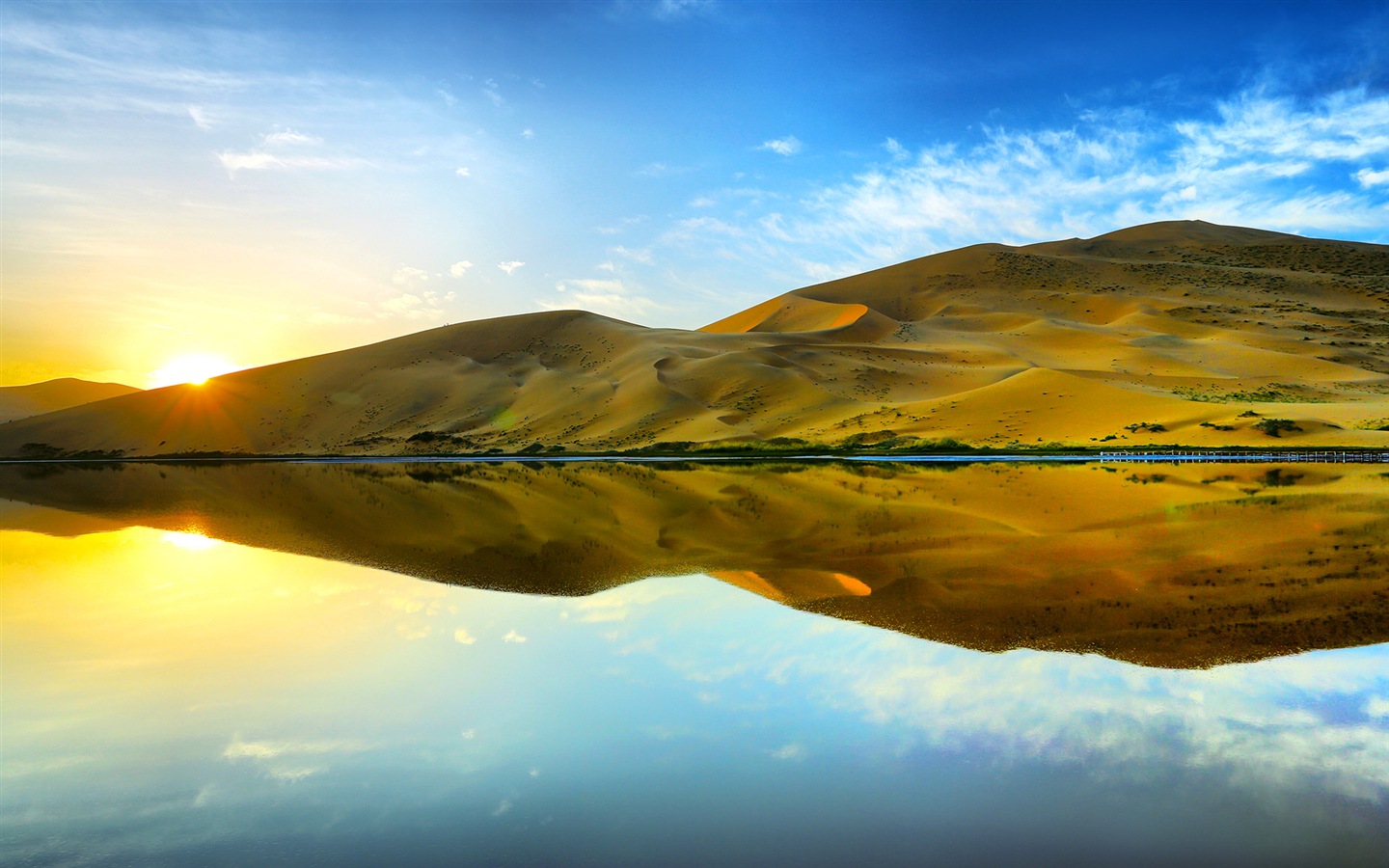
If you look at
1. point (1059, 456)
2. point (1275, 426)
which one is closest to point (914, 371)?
point (1059, 456)

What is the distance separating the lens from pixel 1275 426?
5612 cm

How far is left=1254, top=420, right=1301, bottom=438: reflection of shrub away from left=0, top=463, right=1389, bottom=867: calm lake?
137 ft

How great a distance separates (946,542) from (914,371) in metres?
81.4

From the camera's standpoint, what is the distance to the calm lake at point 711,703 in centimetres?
568

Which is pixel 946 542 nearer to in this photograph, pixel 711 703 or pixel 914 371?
pixel 711 703

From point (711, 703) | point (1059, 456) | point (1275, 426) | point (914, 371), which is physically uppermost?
point (914, 371)

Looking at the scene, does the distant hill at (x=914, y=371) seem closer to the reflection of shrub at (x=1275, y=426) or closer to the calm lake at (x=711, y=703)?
the reflection of shrub at (x=1275, y=426)

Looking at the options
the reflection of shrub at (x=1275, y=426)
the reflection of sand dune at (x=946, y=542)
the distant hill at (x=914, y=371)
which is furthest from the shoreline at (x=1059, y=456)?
the reflection of sand dune at (x=946, y=542)

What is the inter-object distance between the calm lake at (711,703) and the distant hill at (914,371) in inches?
2036

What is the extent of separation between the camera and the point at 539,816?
19.2ft

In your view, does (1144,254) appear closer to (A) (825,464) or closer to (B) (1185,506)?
(A) (825,464)

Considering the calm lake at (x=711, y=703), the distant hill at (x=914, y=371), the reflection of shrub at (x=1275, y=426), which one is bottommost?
the calm lake at (x=711, y=703)

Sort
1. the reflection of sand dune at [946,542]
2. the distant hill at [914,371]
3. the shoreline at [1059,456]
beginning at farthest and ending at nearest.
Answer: the distant hill at [914,371] < the shoreline at [1059,456] < the reflection of sand dune at [946,542]

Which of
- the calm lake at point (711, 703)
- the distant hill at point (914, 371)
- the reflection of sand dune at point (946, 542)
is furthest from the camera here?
the distant hill at point (914, 371)
